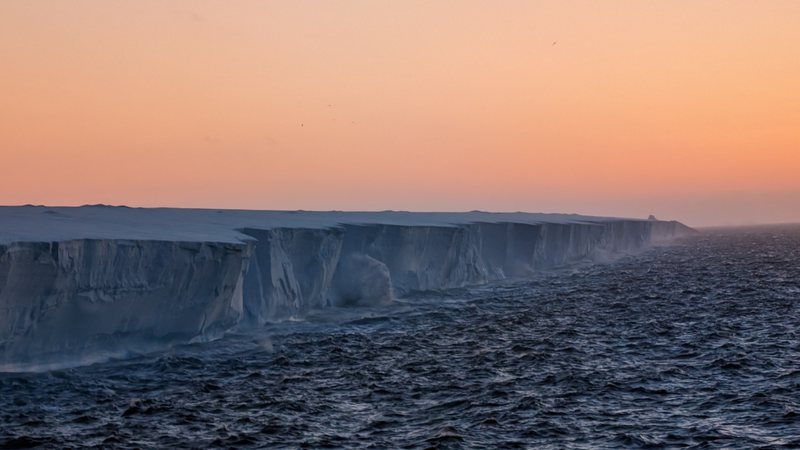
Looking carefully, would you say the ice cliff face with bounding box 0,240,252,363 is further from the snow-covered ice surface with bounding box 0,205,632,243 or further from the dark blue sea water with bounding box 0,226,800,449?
the dark blue sea water with bounding box 0,226,800,449

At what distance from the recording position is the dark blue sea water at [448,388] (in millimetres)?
14047

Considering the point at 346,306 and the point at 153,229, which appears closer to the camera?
the point at 153,229

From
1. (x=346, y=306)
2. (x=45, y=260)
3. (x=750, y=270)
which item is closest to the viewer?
(x=45, y=260)

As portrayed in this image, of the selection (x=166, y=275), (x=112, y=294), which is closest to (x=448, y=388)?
(x=112, y=294)

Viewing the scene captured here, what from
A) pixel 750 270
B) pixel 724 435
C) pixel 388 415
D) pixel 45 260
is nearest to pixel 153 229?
pixel 45 260

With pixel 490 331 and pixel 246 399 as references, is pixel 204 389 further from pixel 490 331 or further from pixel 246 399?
pixel 490 331

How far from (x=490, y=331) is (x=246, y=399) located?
11.6 meters

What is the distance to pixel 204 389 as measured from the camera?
18047 mm

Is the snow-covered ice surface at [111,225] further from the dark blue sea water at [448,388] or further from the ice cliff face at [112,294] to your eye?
the dark blue sea water at [448,388]

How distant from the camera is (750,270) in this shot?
179ft

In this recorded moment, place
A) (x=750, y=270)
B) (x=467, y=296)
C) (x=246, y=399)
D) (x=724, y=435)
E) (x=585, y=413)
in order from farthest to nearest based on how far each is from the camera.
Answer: (x=750, y=270)
(x=467, y=296)
(x=246, y=399)
(x=585, y=413)
(x=724, y=435)

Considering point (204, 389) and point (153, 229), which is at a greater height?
point (153, 229)

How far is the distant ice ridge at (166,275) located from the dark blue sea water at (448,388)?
107 cm

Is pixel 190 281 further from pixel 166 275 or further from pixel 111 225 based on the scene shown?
pixel 111 225
